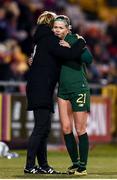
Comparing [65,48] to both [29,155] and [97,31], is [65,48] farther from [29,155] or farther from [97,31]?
[97,31]

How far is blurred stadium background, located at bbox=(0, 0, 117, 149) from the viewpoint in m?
17.8

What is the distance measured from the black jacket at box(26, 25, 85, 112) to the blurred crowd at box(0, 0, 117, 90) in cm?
805

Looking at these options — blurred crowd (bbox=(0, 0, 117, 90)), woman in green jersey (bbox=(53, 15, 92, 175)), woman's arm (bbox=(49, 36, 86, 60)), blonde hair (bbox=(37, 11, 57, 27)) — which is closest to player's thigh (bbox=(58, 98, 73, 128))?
woman in green jersey (bbox=(53, 15, 92, 175))

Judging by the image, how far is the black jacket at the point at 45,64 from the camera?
1170 centimetres

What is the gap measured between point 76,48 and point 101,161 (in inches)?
156

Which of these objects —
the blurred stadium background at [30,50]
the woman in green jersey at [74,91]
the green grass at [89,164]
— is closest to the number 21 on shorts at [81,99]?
the woman in green jersey at [74,91]

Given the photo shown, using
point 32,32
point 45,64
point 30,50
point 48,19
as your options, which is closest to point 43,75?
point 45,64

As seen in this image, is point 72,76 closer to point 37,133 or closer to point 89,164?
point 37,133

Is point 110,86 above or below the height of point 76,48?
below

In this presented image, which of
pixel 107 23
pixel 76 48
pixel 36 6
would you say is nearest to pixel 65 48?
pixel 76 48

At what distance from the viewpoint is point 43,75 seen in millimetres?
11820

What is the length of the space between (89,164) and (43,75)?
2.92 m

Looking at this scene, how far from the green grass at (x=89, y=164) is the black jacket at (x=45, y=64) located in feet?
3.18

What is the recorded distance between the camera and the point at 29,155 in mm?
11797
